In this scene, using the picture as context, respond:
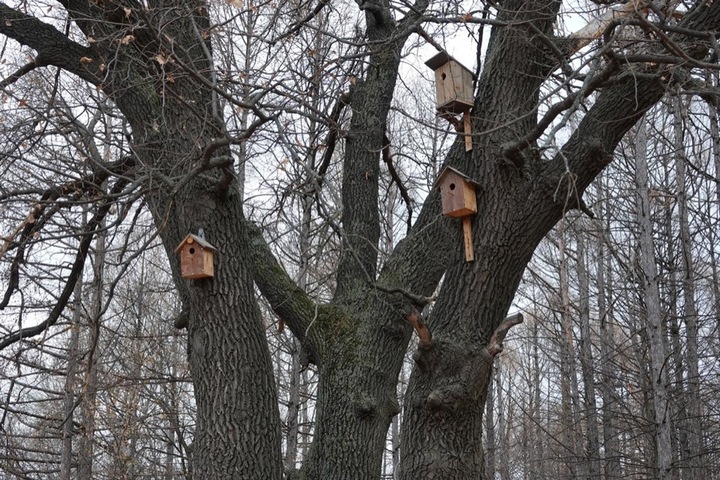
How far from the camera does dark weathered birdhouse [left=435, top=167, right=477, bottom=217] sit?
425 cm

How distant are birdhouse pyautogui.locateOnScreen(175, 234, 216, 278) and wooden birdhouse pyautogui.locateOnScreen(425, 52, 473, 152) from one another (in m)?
1.73

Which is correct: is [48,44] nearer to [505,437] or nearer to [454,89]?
[454,89]

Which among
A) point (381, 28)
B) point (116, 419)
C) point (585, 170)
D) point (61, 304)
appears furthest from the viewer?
point (116, 419)

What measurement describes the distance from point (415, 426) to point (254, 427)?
3.16 feet

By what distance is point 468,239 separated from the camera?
421 cm

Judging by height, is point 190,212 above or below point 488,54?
below

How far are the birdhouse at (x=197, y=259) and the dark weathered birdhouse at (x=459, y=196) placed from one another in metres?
1.45

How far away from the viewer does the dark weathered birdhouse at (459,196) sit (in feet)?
13.9

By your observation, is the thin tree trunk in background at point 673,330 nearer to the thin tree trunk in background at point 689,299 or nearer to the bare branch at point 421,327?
the thin tree trunk in background at point 689,299

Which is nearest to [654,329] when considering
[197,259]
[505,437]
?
[197,259]

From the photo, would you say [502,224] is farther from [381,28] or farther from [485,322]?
[381,28]

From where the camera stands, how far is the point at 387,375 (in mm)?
5133

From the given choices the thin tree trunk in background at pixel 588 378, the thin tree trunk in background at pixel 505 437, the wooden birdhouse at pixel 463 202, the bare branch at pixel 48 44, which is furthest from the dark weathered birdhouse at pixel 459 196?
the thin tree trunk in background at pixel 505 437

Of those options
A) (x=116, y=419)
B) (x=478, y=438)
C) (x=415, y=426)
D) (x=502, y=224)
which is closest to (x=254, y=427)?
(x=415, y=426)
